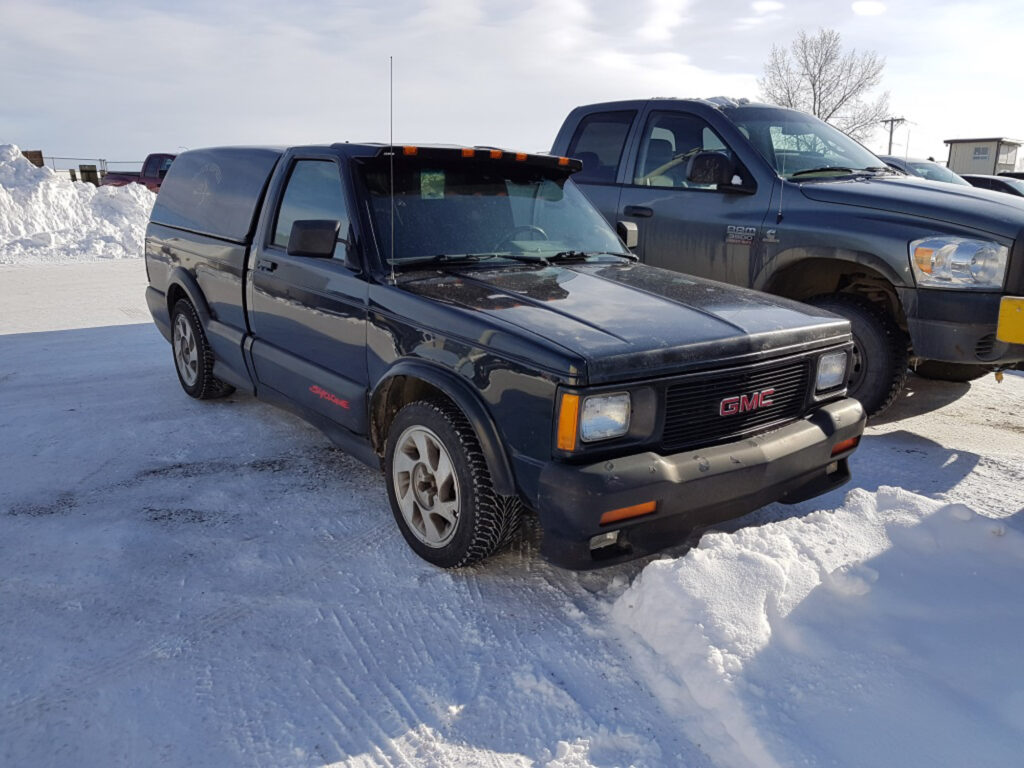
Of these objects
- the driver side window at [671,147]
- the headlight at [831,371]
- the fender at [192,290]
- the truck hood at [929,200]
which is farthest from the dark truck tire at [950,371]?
the fender at [192,290]

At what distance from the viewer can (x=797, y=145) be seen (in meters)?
5.97

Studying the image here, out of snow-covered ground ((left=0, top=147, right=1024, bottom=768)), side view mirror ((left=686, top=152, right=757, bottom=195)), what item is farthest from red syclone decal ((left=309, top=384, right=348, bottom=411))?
side view mirror ((left=686, top=152, right=757, bottom=195))

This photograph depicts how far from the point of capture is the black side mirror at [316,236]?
148 inches

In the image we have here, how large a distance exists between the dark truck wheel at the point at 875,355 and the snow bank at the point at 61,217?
14.2 m

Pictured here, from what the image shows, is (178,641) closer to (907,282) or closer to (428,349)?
(428,349)

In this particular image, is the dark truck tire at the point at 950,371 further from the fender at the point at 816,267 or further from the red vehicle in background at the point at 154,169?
the red vehicle in background at the point at 154,169

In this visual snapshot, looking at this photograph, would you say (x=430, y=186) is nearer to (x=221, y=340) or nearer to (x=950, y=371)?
(x=221, y=340)

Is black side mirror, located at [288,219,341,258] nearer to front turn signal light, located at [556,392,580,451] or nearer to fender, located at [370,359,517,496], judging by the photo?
fender, located at [370,359,517,496]

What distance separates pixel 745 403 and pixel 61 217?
1863cm

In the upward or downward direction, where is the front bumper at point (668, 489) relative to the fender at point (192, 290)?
downward

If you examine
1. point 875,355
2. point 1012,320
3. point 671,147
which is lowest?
point 875,355

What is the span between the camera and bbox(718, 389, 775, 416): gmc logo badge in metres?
3.19

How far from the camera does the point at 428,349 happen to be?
3406mm

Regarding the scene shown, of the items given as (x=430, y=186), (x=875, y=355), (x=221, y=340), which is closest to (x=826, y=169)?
(x=875, y=355)
